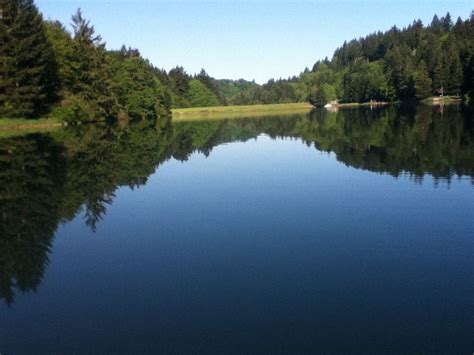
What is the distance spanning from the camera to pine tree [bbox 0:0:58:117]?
1930 inches

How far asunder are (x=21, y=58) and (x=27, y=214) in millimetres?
41912

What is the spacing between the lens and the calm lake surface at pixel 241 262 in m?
6.73

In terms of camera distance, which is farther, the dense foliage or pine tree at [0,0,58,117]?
the dense foliage

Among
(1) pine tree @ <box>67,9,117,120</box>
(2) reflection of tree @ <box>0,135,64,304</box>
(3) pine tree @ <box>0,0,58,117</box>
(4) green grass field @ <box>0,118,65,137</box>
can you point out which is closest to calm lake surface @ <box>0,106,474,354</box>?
(2) reflection of tree @ <box>0,135,64,304</box>

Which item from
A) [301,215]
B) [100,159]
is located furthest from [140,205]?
[100,159]

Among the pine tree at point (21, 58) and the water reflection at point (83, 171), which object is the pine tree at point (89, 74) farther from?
the water reflection at point (83, 171)

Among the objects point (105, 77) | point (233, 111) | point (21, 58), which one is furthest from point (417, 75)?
point (21, 58)

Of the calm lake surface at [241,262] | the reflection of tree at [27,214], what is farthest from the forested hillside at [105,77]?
the calm lake surface at [241,262]

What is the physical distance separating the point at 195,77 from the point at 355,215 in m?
184

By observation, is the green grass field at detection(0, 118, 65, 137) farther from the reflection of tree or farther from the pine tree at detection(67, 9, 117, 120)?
the reflection of tree

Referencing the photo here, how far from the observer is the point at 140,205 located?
53.3 ft

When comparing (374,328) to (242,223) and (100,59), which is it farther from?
(100,59)

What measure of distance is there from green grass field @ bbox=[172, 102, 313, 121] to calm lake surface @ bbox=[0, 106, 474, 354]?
106111mm

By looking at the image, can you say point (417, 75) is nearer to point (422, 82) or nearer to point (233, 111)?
point (422, 82)
